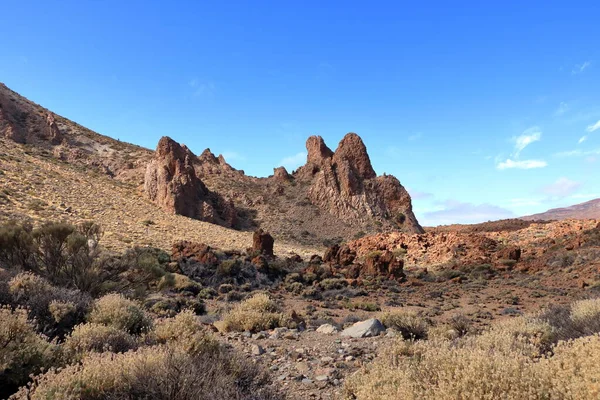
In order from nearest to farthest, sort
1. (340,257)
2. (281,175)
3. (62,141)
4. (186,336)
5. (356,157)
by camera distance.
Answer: (186,336)
(340,257)
(62,141)
(356,157)
(281,175)

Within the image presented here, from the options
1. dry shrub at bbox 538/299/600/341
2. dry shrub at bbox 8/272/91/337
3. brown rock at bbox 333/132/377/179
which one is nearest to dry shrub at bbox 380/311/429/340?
dry shrub at bbox 538/299/600/341

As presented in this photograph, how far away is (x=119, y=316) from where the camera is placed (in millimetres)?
6672

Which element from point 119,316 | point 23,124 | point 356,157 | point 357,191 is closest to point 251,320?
point 119,316

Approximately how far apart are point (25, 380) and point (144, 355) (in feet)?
4.16

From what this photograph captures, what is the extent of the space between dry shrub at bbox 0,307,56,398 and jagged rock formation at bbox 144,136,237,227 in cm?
4138

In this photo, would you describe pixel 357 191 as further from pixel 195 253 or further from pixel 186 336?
pixel 186 336

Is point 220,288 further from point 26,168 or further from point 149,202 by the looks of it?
point 26,168

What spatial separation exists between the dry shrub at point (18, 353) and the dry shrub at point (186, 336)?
1545mm

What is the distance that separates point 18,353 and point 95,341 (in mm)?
1115

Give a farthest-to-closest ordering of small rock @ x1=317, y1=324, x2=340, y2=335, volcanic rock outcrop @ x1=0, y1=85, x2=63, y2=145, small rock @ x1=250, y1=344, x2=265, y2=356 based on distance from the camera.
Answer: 1. volcanic rock outcrop @ x1=0, y1=85, x2=63, y2=145
2. small rock @ x1=317, y1=324, x2=340, y2=335
3. small rock @ x1=250, y1=344, x2=265, y2=356

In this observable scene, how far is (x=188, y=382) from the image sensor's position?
3734mm

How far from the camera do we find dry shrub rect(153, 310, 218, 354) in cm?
533

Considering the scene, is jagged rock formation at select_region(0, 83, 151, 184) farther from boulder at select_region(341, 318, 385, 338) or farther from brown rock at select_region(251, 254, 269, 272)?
boulder at select_region(341, 318, 385, 338)

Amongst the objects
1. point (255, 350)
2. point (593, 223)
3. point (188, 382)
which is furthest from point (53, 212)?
point (593, 223)
